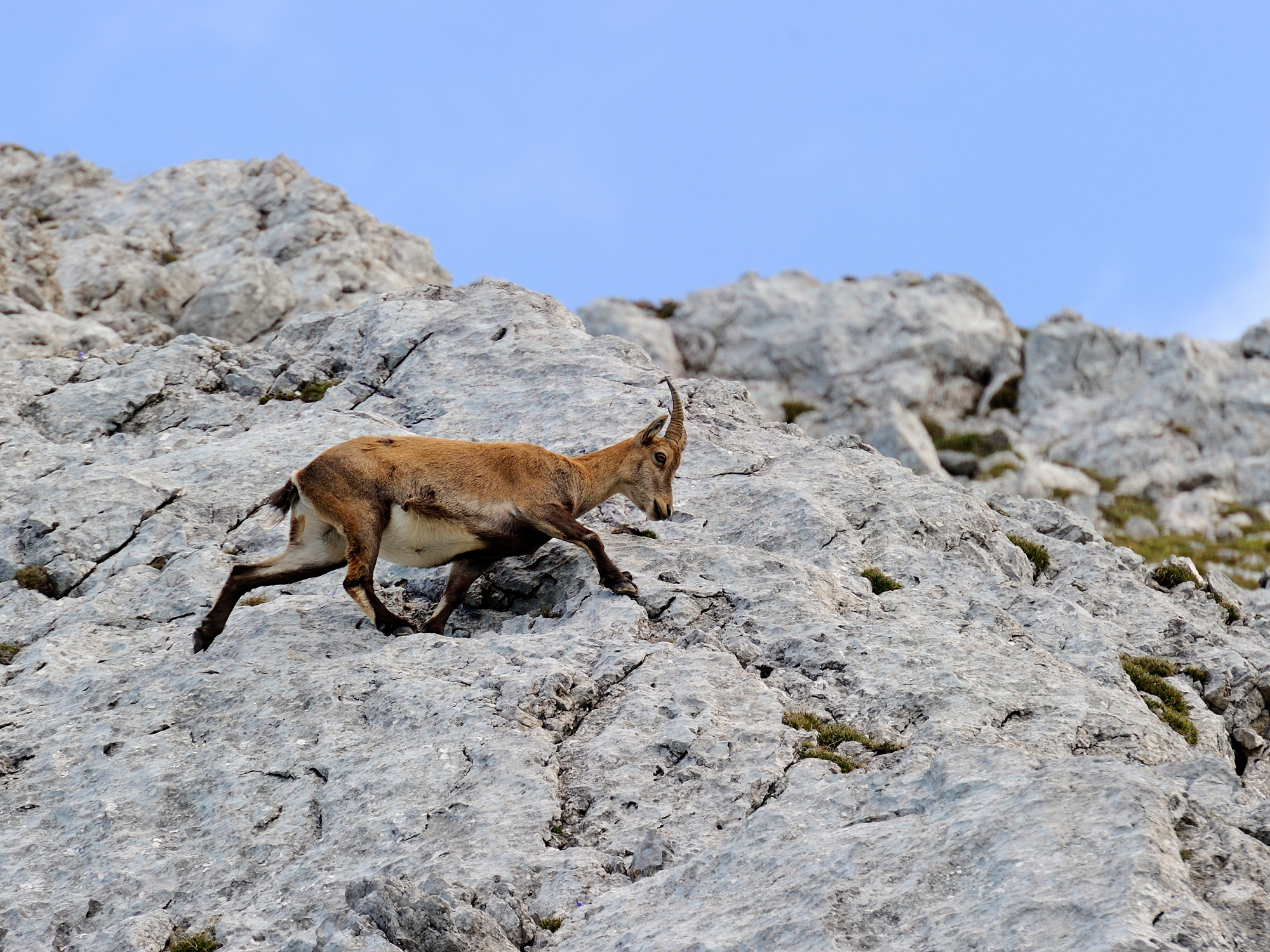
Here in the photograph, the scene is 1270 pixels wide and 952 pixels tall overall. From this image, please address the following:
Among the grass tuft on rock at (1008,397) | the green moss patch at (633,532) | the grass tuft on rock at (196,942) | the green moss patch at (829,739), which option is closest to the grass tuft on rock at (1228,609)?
the green moss patch at (829,739)

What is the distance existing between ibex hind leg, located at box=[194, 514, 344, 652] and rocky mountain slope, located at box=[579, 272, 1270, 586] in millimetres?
33352

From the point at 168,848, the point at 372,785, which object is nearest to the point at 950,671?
the point at 372,785

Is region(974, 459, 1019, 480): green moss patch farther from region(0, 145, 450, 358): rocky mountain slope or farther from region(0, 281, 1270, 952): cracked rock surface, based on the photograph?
region(0, 281, 1270, 952): cracked rock surface

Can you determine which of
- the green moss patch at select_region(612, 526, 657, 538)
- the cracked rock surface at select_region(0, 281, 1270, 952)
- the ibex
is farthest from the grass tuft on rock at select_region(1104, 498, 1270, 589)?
the ibex

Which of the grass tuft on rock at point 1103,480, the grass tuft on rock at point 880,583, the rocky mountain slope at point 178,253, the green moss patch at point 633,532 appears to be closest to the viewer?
the grass tuft on rock at point 880,583

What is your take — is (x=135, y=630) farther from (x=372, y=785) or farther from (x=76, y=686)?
(x=372, y=785)

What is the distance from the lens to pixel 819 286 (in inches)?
2349

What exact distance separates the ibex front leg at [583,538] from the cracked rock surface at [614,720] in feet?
0.66

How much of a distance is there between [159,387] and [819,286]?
146 feet

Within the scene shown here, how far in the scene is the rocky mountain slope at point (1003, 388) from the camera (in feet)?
149

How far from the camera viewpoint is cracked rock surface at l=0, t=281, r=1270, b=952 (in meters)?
8.43

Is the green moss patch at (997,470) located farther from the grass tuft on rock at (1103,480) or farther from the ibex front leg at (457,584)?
the ibex front leg at (457,584)

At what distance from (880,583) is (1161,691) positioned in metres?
3.33

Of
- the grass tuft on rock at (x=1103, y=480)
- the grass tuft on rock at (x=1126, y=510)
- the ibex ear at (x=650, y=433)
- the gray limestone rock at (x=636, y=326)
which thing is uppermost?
the gray limestone rock at (x=636, y=326)
